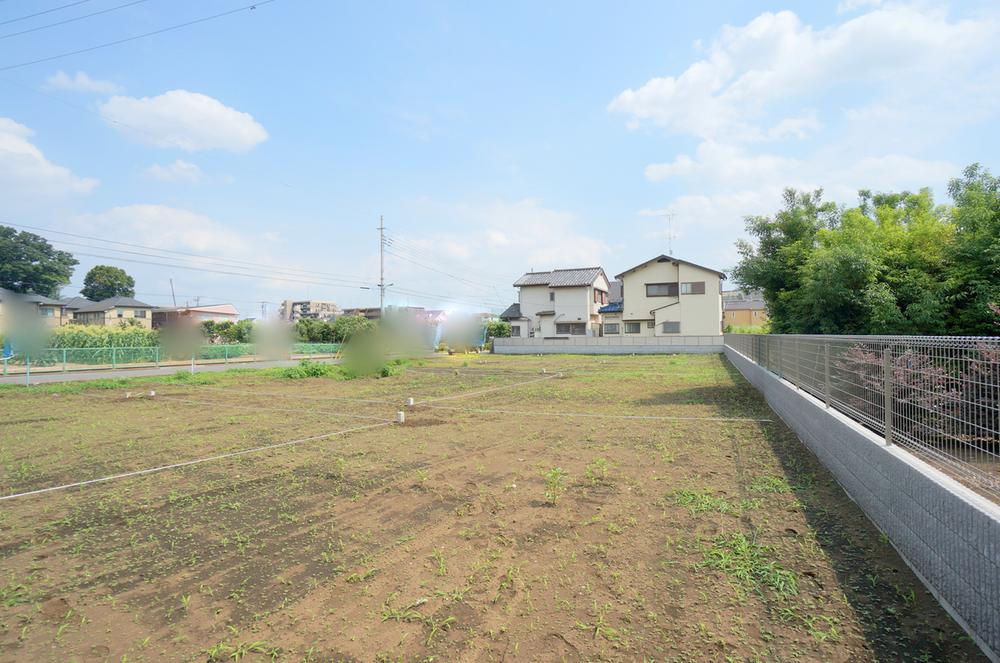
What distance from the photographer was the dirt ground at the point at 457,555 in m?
2.27

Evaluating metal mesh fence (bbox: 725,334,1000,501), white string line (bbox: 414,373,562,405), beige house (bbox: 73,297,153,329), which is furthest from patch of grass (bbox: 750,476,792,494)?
beige house (bbox: 73,297,153,329)

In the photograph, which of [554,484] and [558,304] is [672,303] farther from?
[554,484]

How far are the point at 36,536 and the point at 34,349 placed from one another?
→ 60.2ft

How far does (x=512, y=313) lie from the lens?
41.3 meters

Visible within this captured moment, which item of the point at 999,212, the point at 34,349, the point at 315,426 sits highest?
the point at 999,212

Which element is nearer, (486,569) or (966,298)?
(486,569)

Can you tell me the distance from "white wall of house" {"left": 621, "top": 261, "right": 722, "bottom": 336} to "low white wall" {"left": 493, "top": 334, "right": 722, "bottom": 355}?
2683mm

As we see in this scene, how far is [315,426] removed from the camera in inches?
316

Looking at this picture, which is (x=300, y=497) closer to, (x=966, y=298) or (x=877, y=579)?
(x=877, y=579)

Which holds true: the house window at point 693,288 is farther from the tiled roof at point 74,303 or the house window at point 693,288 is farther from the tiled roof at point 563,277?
the tiled roof at point 74,303

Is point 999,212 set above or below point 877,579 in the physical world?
above

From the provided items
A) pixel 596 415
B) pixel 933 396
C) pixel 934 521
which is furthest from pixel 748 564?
pixel 596 415

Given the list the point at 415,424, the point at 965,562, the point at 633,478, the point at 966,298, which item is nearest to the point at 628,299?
the point at 966,298

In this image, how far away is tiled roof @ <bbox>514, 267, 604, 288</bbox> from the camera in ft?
127
